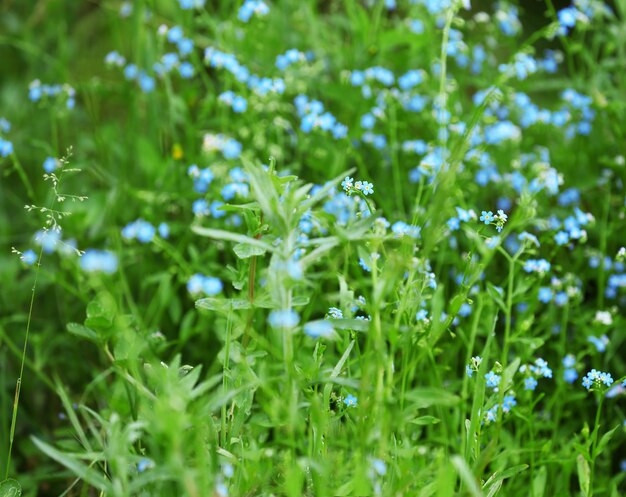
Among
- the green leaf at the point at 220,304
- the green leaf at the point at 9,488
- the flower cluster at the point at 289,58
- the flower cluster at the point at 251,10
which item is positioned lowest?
the green leaf at the point at 9,488

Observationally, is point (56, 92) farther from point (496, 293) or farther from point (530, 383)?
point (530, 383)

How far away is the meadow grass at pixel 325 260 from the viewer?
5.70 feet

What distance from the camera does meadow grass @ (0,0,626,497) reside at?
1736 millimetres

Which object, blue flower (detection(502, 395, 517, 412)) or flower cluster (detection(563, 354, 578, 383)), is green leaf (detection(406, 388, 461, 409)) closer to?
blue flower (detection(502, 395, 517, 412))

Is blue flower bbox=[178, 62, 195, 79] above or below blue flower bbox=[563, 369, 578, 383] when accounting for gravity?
above

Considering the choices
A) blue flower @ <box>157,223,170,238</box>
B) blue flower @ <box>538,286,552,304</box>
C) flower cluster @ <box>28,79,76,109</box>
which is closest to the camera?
blue flower @ <box>538,286,552,304</box>

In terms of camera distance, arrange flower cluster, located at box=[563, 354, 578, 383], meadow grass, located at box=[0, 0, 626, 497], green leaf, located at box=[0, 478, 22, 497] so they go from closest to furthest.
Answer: meadow grass, located at box=[0, 0, 626, 497], green leaf, located at box=[0, 478, 22, 497], flower cluster, located at box=[563, 354, 578, 383]

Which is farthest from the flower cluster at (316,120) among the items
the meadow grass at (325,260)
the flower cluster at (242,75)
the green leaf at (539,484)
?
the green leaf at (539,484)

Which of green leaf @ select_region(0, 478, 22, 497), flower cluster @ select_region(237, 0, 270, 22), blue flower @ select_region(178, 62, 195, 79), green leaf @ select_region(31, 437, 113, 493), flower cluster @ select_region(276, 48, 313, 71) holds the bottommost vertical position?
green leaf @ select_region(0, 478, 22, 497)

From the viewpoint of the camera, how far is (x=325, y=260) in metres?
2.52

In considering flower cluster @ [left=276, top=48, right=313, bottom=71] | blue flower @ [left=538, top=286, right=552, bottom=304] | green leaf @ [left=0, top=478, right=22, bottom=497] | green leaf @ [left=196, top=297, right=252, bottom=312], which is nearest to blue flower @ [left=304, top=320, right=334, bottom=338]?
green leaf @ [left=196, top=297, right=252, bottom=312]

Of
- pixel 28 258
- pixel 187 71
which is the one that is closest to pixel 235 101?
pixel 187 71

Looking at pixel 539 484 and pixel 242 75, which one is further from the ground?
pixel 242 75

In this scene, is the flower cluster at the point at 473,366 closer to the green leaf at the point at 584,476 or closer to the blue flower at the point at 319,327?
the green leaf at the point at 584,476
